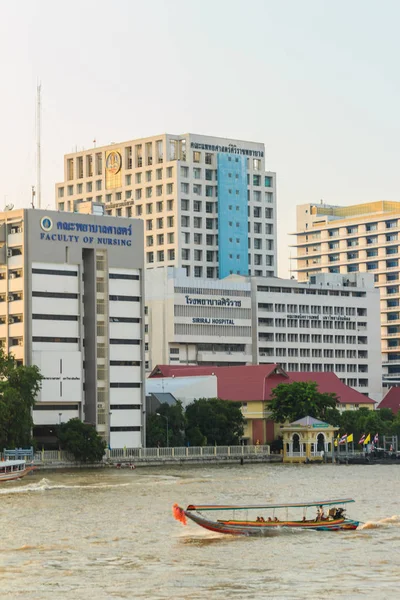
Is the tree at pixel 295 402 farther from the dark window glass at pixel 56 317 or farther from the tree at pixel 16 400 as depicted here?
the tree at pixel 16 400

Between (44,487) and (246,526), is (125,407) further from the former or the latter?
(246,526)

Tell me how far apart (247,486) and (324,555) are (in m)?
47.8

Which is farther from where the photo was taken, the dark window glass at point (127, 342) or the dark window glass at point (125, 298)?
the dark window glass at point (125, 298)

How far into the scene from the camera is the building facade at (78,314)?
543 feet

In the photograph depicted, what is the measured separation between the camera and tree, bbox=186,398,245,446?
17412 centimetres

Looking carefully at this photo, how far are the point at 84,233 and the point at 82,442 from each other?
89.4ft

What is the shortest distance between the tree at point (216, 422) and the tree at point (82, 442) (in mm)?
17048

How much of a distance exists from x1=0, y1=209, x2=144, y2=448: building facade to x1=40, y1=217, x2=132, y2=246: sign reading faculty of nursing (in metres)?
0.12

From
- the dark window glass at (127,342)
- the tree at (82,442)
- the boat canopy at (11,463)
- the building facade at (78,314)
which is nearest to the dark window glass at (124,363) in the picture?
the building facade at (78,314)

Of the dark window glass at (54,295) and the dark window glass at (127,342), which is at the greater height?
the dark window glass at (54,295)

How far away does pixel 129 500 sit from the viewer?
10931cm

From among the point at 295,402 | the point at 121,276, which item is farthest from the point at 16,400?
the point at 295,402

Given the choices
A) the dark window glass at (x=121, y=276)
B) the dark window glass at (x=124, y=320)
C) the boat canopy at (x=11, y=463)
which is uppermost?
the dark window glass at (x=121, y=276)

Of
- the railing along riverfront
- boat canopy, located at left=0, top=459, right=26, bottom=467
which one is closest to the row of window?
the railing along riverfront
